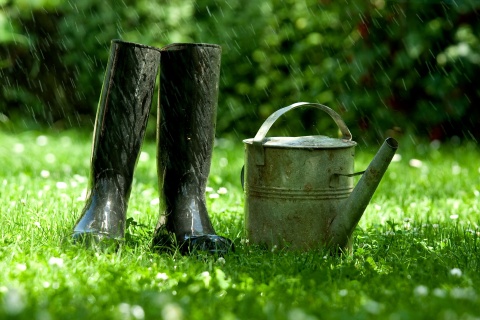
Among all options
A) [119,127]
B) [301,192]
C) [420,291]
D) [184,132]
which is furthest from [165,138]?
[420,291]

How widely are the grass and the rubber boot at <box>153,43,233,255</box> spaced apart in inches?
6.6

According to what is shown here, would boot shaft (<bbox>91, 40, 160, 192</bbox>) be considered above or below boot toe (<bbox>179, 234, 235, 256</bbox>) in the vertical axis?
above

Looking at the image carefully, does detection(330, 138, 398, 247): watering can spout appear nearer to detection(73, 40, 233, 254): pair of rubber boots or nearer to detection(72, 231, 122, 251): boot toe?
detection(73, 40, 233, 254): pair of rubber boots

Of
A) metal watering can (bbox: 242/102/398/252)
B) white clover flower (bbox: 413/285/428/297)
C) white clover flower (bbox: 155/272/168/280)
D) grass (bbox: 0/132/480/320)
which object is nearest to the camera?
grass (bbox: 0/132/480/320)

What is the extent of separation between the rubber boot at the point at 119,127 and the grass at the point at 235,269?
145 mm

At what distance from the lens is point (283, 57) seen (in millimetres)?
5934

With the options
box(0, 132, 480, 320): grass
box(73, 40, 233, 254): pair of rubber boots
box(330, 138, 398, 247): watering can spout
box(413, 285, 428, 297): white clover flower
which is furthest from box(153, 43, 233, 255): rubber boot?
box(413, 285, 428, 297): white clover flower

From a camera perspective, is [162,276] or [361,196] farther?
[361,196]

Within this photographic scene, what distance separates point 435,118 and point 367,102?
50cm

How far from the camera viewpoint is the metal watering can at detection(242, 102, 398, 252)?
102 inches

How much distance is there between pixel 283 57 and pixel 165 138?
3.34 metres

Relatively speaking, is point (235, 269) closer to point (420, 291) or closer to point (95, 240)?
point (95, 240)

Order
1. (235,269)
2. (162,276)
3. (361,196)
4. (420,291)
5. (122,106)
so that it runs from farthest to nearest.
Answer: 1. (122,106)
2. (361,196)
3. (235,269)
4. (162,276)
5. (420,291)

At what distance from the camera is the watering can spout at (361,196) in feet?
8.18
